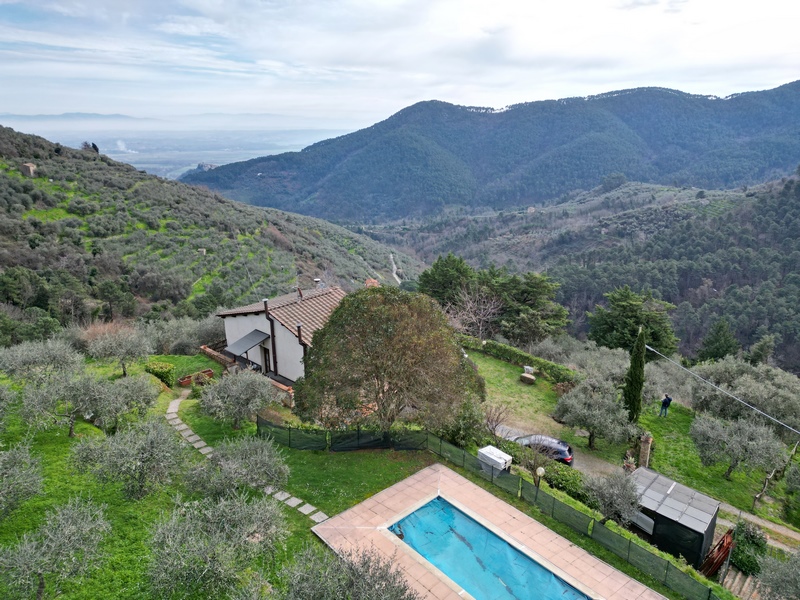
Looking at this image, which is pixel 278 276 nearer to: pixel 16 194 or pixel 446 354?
pixel 16 194

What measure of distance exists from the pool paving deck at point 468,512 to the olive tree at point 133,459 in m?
3.96

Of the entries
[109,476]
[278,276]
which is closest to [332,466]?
[109,476]

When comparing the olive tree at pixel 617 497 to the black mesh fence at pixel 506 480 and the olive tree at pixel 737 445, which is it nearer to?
the black mesh fence at pixel 506 480

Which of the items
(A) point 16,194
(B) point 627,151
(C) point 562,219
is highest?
(B) point 627,151

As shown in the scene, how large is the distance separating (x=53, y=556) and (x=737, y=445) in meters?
19.7

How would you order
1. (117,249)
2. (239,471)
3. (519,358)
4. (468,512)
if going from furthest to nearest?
(117,249) < (519,358) < (468,512) < (239,471)

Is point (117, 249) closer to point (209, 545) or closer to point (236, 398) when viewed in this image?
point (236, 398)

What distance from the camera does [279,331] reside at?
20500 millimetres

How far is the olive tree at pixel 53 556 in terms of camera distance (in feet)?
24.8

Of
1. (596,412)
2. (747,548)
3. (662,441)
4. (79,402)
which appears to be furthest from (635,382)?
(79,402)

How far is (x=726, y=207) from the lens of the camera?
7881 centimetres

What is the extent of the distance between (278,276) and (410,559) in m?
39.2

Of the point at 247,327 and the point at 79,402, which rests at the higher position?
the point at 79,402

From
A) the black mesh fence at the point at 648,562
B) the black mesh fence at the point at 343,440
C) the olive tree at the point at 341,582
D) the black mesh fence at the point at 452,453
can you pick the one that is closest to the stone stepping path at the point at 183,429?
the black mesh fence at the point at 343,440
